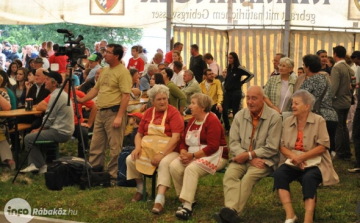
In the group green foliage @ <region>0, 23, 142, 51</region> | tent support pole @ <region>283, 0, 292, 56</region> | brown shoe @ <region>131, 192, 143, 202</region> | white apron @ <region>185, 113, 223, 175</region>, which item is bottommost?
brown shoe @ <region>131, 192, 143, 202</region>

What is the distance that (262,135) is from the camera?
24.0ft

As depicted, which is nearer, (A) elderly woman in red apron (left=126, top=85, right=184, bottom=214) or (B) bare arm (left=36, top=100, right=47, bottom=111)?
(A) elderly woman in red apron (left=126, top=85, right=184, bottom=214)

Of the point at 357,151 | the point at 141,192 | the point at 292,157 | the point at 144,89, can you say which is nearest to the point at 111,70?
the point at 141,192

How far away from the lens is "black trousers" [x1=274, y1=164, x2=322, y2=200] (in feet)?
22.3

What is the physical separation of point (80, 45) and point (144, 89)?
484cm

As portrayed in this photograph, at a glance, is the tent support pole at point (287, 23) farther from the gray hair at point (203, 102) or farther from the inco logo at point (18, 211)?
the inco logo at point (18, 211)

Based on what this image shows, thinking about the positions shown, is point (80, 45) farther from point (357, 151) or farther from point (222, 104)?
point (222, 104)

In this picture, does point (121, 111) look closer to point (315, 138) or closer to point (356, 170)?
point (315, 138)

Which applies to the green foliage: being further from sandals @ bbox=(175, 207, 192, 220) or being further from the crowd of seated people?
sandals @ bbox=(175, 207, 192, 220)

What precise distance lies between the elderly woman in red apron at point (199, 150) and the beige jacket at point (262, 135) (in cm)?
23

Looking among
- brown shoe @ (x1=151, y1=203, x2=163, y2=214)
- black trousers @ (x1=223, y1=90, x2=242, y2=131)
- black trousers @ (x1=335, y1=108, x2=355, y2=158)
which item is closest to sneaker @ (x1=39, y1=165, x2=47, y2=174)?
brown shoe @ (x1=151, y1=203, x2=163, y2=214)

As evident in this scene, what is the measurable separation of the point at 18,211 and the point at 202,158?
82.5 inches

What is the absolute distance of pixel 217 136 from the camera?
7.63m

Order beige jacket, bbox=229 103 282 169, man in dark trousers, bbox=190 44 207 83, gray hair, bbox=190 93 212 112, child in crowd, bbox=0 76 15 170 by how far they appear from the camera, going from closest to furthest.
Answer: beige jacket, bbox=229 103 282 169
gray hair, bbox=190 93 212 112
child in crowd, bbox=0 76 15 170
man in dark trousers, bbox=190 44 207 83
